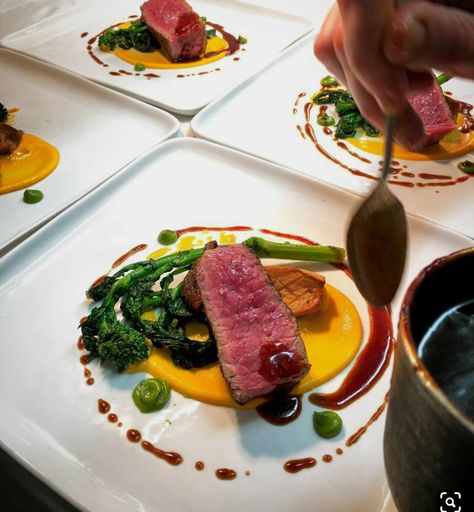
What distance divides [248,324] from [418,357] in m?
1.09

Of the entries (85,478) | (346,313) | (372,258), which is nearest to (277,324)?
(346,313)

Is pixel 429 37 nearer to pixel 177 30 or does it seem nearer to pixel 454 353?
pixel 454 353

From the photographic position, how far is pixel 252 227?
2615mm

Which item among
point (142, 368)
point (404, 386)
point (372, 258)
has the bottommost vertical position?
point (142, 368)

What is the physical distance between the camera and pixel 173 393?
77.6 inches

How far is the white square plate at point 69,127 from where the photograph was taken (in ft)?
9.16

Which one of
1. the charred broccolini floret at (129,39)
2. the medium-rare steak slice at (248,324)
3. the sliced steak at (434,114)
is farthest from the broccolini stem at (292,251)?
the charred broccolini floret at (129,39)

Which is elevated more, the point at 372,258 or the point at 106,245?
the point at 372,258

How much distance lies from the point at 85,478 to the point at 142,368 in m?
0.45

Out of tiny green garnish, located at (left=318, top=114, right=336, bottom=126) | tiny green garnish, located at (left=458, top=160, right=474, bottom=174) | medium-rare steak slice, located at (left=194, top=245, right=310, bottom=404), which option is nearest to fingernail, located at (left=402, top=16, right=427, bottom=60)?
medium-rare steak slice, located at (left=194, top=245, right=310, bottom=404)

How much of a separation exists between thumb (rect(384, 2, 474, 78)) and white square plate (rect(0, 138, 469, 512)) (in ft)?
3.49

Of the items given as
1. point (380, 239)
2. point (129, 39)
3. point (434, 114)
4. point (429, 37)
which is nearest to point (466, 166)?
point (434, 114)

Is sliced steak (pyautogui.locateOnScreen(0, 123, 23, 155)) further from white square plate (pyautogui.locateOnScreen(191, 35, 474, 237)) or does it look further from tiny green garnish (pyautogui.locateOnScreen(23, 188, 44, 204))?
white square plate (pyautogui.locateOnScreen(191, 35, 474, 237))

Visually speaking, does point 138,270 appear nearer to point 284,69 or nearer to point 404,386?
point 404,386
